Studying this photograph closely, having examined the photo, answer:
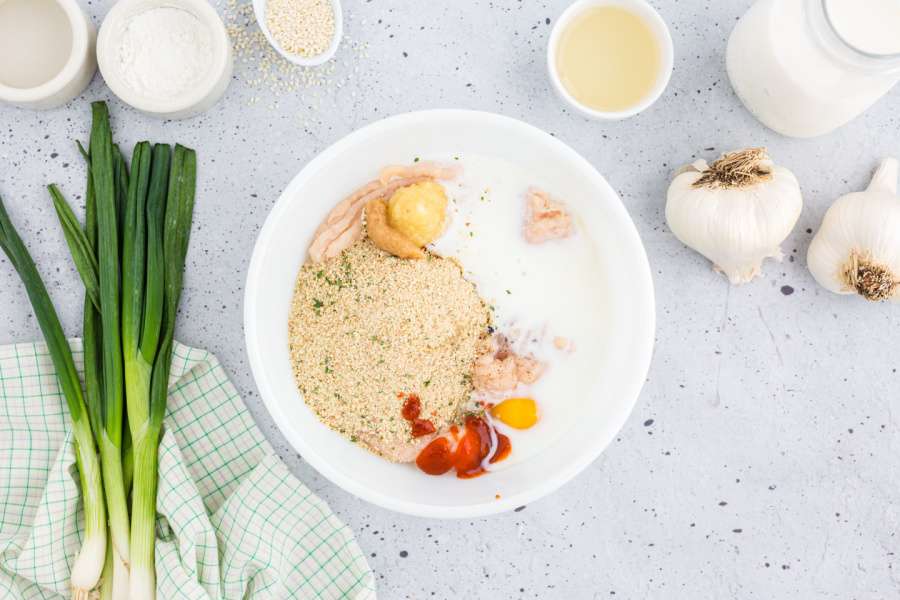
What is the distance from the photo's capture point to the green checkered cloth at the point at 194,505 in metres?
1.32

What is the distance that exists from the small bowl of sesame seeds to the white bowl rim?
A: 28cm

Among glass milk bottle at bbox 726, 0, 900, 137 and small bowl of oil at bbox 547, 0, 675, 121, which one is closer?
glass milk bottle at bbox 726, 0, 900, 137

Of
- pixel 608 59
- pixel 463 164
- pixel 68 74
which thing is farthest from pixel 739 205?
pixel 68 74

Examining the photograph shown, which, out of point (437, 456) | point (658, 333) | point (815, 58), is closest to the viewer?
point (815, 58)

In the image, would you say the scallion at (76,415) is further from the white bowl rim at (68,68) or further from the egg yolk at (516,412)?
the egg yolk at (516,412)

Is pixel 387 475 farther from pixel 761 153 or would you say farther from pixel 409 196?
pixel 761 153

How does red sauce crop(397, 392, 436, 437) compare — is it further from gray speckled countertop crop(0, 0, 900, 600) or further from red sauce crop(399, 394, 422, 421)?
gray speckled countertop crop(0, 0, 900, 600)

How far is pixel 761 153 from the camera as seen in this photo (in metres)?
1.32

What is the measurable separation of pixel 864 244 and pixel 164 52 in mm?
1218

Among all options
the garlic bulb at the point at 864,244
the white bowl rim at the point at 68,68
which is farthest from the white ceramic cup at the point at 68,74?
the garlic bulb at the point at 864,244

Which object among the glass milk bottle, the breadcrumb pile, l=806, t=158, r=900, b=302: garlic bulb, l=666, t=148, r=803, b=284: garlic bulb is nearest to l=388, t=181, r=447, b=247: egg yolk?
the breadcrumb pile

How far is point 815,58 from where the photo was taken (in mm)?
1213

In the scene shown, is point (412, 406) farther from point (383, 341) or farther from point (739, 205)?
point (739, 205)

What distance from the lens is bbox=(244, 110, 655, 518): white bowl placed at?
125 centimetres
